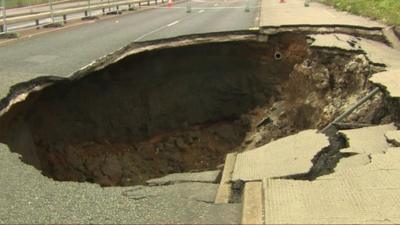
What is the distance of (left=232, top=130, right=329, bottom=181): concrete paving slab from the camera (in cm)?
518

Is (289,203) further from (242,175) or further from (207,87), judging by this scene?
(207,87)

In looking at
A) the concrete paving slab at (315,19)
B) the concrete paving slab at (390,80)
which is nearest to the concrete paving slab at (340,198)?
the concrete paving slab at (390,80)

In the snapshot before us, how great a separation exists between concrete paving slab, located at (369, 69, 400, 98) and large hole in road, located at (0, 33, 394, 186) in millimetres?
286

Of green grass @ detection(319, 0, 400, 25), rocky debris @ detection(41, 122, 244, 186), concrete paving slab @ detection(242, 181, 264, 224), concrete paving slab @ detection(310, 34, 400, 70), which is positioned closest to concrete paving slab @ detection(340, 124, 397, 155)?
concrete paving slab @ detection(242, 181, 264, 224)

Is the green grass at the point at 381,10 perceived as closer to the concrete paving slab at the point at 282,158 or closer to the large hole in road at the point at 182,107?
the large hole in road at the point at 182,107

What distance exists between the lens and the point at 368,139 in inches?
241

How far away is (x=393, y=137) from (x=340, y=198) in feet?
6.80

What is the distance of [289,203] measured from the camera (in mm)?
4137

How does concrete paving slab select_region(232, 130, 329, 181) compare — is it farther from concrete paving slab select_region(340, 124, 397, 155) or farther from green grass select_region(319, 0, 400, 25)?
green grass select_region(319, 0, 400, 25)

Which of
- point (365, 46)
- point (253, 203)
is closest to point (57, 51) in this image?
point (365, 46)

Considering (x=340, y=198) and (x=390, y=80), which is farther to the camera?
(x=390, y=80)

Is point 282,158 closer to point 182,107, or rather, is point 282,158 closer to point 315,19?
point 182,107

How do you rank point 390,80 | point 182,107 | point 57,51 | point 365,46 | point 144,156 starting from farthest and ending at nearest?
point 182,107 < point 57,51 < point 144,156 < point 365,46 < point 390,80

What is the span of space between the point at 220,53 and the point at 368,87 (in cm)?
483
